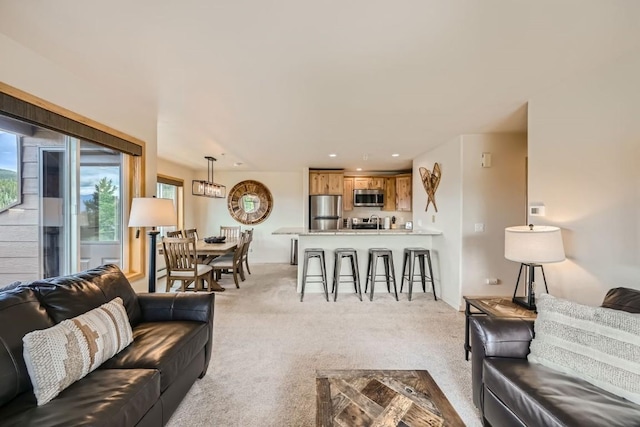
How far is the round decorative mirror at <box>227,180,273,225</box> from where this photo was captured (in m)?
7.09

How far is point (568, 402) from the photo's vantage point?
1.23 meters

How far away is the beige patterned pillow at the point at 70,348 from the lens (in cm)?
123

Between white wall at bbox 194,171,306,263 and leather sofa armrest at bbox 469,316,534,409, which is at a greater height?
white wall at bbox 194,171,306,263

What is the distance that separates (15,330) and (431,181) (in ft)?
15.2

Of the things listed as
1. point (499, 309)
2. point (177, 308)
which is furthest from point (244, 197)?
point (499, 309)

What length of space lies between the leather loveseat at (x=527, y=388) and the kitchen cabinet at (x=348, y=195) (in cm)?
499

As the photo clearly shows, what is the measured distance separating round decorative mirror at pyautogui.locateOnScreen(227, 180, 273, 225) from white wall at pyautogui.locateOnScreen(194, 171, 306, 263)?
99 millimetres

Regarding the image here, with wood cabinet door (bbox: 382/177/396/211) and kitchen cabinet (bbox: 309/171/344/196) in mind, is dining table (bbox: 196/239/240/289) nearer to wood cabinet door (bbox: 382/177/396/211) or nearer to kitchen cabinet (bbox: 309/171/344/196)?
kitchen cabinet (bbox: 309/171/344/196)

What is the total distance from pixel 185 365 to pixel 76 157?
2.02 m

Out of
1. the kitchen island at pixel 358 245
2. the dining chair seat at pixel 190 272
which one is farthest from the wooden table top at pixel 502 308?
the dining chair seat at pixel 190 272

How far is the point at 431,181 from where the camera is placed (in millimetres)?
4484

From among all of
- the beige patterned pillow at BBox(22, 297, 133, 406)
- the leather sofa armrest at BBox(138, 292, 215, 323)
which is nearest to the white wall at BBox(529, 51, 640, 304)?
the leather sofa armrest at BBox(138, 292, 215, 323)

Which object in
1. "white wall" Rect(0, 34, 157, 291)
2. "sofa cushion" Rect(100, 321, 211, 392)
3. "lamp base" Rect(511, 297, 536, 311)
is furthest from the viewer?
"lamp base" Rect(511, 297, 536, 311)

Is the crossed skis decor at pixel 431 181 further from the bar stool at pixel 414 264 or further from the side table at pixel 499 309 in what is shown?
the side table at pixel 499 309
